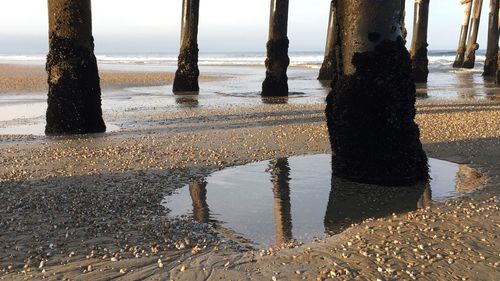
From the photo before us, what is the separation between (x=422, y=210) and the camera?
4289 mm

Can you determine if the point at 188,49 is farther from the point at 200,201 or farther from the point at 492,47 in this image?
the point at 492,47

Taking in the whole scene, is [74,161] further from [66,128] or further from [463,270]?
[463,270]

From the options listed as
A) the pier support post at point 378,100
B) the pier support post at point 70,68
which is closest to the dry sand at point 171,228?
the pier support post at point 378,100

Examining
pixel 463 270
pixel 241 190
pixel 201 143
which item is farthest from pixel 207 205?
pixel 201 143

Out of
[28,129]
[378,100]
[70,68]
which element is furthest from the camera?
[28,129]

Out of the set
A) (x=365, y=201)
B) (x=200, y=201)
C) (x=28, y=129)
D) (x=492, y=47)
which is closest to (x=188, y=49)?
(x=28, y=129)

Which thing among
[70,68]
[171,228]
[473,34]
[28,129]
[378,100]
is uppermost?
[473,34]

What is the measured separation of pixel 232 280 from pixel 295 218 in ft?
4.57

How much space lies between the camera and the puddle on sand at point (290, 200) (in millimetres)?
4027

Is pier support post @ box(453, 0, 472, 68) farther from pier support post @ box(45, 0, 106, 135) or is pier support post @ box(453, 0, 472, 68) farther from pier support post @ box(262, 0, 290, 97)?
pier support post @ box(45, 0, 106, 135)

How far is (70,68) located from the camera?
8.70m

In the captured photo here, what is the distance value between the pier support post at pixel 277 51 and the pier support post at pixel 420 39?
7538mm

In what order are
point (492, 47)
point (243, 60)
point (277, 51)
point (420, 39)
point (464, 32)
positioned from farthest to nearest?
point (243, 60), point (464, 32), point (492, 47), point (420, 39), point (277, 51)

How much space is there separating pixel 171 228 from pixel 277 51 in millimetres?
12636
